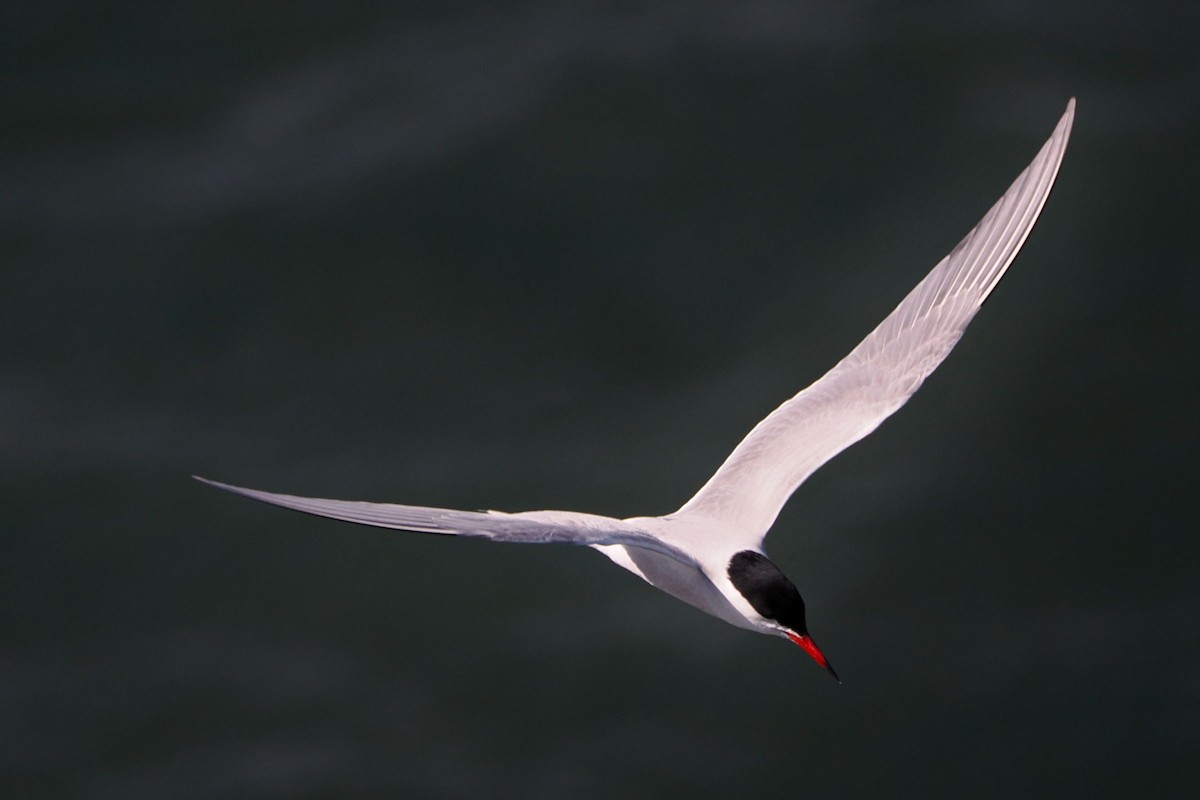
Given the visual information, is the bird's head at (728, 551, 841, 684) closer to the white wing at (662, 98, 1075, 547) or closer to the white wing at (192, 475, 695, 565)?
the white wing at (662, 98, 1075, 547)

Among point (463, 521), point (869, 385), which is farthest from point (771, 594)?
point (463, 521)

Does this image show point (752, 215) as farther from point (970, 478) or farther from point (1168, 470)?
point (1168, 470)

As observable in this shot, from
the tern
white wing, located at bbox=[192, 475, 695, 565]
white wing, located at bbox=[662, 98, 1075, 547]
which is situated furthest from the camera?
white wing, located at bbox=[662, 98, 1075, 547]

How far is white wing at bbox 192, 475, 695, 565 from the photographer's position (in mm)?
6230

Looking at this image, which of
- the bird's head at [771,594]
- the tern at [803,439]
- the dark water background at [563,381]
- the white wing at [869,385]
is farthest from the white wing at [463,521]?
the dark water background at [563,381]

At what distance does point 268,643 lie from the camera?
28.4ft

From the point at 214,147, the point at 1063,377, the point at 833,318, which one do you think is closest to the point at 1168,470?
the point at 1063,377

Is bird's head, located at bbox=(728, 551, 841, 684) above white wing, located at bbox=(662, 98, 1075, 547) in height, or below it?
below

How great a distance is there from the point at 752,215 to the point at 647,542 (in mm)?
3589

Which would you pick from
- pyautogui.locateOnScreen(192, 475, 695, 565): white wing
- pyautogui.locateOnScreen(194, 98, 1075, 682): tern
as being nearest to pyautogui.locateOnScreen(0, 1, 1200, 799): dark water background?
pyautogui.locateOnScreen(194, 98, 1075, 682): tern

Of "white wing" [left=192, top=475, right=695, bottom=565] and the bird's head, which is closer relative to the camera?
"white wing" [left=192, top=475, right=695, bottom=565]

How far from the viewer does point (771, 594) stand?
7715 mm

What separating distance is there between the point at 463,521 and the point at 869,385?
2.80 m

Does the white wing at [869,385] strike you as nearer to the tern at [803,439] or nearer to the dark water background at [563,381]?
the tern at [803,439]
